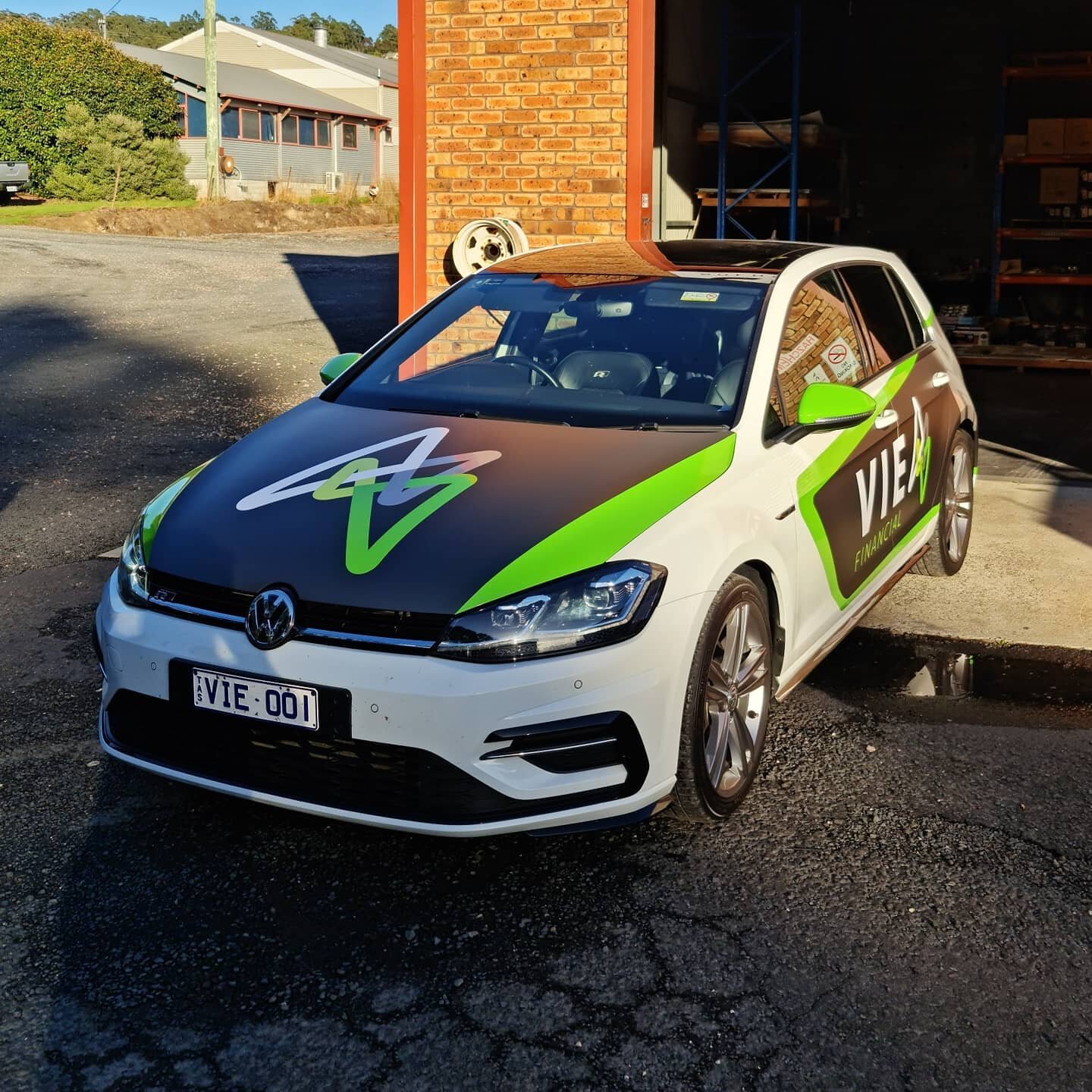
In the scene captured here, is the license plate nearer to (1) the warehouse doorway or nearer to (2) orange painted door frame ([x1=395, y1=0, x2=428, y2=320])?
(2) orange painted door frame ([x1=395, y1=0, x2=428, y2=320])

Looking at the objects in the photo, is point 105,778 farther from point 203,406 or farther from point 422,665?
point 203,406

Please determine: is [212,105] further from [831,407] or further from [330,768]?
[330,768]

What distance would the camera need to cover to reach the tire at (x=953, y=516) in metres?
6.15

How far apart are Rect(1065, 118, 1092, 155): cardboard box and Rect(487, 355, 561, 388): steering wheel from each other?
38.0 ft

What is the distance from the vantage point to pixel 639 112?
9.27m

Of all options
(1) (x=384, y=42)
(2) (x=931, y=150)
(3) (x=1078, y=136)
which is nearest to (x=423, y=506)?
(3) (x=1078, y=136)

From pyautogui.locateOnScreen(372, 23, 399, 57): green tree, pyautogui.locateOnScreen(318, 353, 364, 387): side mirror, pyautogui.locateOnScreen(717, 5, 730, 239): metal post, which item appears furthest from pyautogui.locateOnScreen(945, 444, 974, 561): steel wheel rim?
pyautogui.locateOnScreen(372, 23, 399, 57): green tree

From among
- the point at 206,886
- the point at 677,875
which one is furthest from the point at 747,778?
the point at 206,886

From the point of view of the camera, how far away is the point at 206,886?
3504 millimetres

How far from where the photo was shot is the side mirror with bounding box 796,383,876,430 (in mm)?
4230

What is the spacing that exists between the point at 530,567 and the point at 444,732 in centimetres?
46

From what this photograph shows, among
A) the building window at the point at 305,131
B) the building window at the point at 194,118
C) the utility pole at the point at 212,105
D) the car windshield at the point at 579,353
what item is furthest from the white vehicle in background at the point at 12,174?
the car windshield at the point at 579,353

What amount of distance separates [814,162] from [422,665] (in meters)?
16.2

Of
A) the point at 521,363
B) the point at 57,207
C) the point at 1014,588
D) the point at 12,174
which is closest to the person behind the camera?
the point at 521,363
